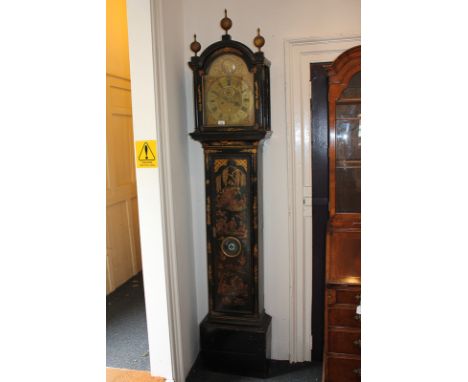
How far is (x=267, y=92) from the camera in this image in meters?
2.19

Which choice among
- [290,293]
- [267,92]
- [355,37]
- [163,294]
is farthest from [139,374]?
[355,37]

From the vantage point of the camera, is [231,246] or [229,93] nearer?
[229,93]

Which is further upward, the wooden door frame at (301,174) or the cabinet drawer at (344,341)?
the wooden door frame at (301,174)

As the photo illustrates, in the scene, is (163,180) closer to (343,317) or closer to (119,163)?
(343,317)

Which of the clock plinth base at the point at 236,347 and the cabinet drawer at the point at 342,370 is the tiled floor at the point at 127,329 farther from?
the cabinet drawer at the point at 342,370

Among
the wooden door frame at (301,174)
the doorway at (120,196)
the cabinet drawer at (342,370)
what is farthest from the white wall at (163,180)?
the cabinet drawer at (342,370)

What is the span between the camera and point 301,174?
92.7 inches

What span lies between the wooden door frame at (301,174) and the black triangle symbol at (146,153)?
86 centimetres

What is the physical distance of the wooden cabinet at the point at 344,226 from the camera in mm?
1779

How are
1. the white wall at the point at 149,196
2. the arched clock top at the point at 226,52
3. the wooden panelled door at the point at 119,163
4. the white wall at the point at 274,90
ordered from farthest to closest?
the wooden panelled door at the point at 119,163 < the white wall at the point at 274,90 < the arched clock top at the point at 226,52 < the white wall at the point at 149,196

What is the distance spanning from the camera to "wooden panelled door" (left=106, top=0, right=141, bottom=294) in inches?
130

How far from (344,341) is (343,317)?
13cm

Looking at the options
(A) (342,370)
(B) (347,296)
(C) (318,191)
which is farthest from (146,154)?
(A) (342,370)
